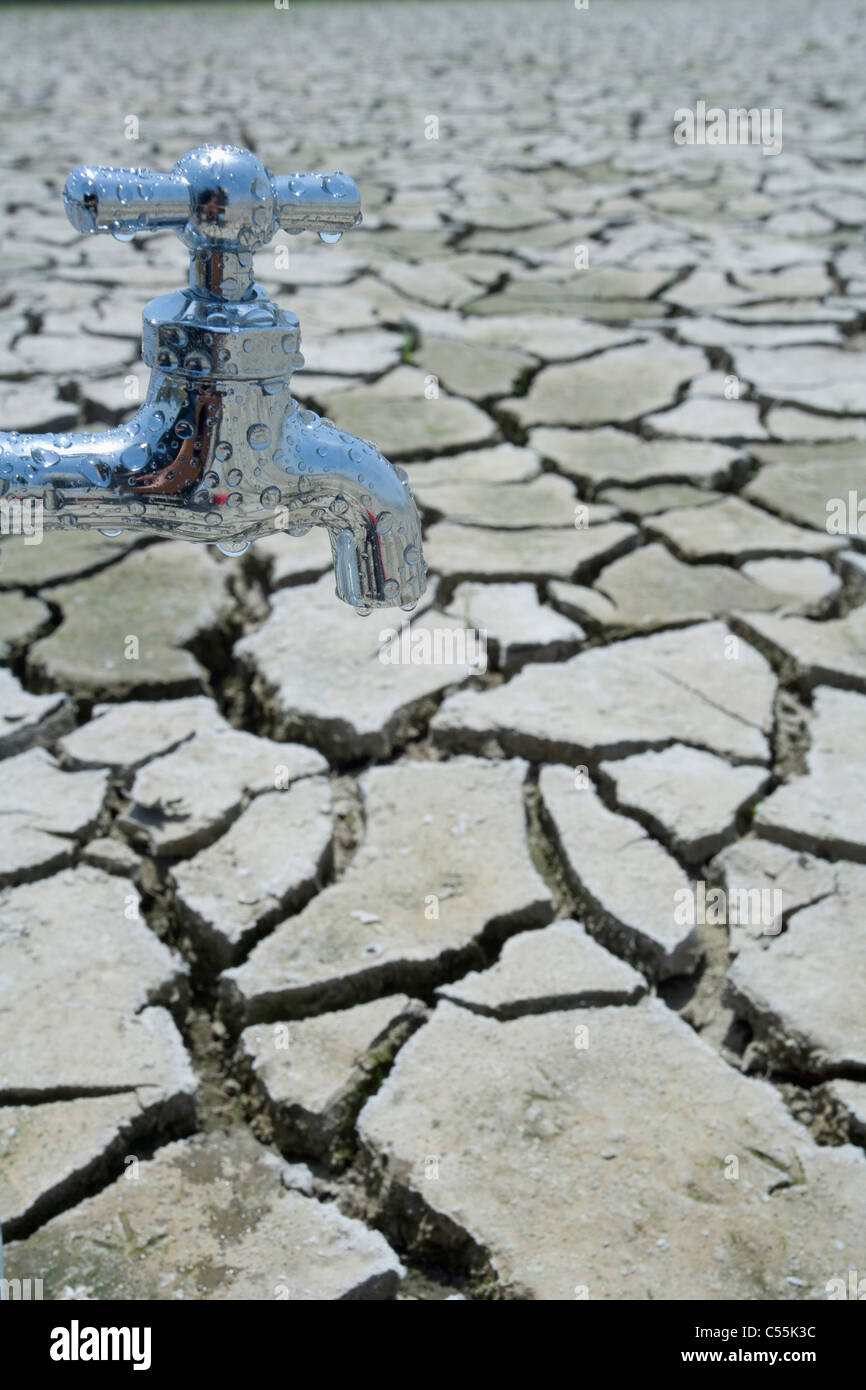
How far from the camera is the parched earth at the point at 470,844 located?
4.17 feet

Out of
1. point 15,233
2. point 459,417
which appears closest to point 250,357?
point 459,417

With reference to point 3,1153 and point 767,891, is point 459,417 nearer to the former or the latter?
point 767,891

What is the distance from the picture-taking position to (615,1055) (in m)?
1.43

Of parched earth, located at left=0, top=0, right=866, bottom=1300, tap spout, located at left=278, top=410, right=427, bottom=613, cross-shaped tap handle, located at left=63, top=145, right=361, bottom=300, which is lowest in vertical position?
parched earth, located at left=0, top=0, right=866, bottom=1300

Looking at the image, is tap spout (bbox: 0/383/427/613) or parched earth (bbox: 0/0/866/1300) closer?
tap spout (bbox: 0/383/427/613)

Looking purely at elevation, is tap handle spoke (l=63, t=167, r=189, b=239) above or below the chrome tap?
above

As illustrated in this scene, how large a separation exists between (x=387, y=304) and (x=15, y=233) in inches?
62.6

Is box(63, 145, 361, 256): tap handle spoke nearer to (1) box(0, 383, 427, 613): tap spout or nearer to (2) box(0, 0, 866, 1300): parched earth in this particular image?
(1) box(0, 383, 427, 613): tap spout

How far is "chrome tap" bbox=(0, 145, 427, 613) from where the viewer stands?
29.4 inches

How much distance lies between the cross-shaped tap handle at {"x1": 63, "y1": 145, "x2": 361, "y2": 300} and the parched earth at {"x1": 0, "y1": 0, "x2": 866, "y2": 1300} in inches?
32.5

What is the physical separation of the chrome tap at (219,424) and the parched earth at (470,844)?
0.71m

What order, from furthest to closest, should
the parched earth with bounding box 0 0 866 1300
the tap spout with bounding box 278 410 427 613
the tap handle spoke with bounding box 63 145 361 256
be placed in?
the parched earth with bounding box 0 0 866 1300 → the tap spout with bounding box 278 410 427 613 → the tap handle spoke with bounding box 63 145 361 256

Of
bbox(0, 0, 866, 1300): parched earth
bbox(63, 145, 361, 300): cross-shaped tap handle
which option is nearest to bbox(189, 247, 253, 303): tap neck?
bbox(63, 145, 361, 300): cross-shaped tap handle

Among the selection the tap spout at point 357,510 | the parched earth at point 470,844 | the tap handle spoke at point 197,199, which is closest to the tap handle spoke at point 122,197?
the tap handle spoke at point 197,199
